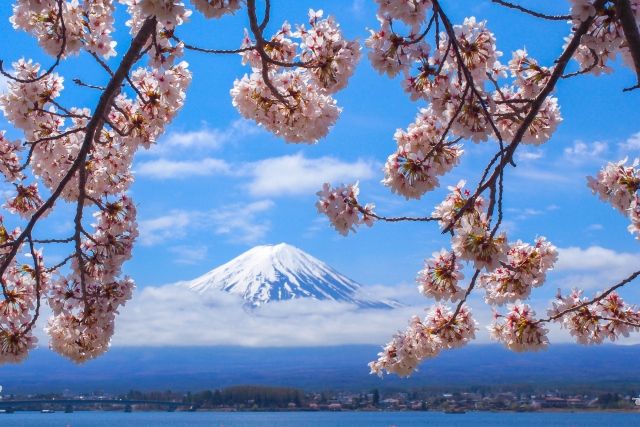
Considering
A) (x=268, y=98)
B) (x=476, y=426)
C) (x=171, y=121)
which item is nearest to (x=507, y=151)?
(x=268, y=98)

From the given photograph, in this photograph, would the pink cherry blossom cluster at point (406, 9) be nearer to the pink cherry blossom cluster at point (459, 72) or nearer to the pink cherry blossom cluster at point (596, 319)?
the pink cherry blossom cluster at point (459, 72)

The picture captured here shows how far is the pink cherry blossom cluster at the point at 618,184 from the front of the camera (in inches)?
182

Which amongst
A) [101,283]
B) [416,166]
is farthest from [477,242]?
[101,283]

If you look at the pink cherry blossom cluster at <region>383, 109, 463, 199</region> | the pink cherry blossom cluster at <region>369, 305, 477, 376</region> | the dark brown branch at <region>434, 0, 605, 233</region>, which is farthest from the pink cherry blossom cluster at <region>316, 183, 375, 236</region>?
the pink cherry blossom cluster at <region>369, 305, 477, 376</region>

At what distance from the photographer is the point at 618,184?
4.64 m

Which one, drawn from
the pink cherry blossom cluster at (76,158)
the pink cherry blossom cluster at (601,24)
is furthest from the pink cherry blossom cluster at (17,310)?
the pink cherry blossom cluster at (601,24)

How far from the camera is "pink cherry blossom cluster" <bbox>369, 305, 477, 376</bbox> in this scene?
19.4 feet

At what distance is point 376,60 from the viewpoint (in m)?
4.32

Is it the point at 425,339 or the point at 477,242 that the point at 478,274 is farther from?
the point at 425,339

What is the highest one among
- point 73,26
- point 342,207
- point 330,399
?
point 330,399

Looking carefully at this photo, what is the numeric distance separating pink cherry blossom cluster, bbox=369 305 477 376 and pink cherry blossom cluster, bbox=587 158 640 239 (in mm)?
1508

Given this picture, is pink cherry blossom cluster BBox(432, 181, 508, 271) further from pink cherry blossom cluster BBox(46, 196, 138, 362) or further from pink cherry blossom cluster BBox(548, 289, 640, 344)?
pink cherry blossom cluster BBox(46, 196, 138, 362)

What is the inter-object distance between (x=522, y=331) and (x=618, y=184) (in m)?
1.10

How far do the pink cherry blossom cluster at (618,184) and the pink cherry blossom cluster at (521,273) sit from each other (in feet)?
1.47
